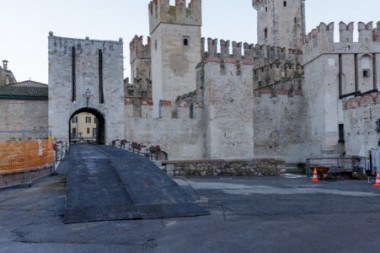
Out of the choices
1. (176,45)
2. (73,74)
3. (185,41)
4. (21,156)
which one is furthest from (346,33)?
(21,156)

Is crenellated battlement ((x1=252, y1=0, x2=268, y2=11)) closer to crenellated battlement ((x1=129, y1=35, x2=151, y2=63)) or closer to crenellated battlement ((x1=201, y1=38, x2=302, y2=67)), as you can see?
crenellated battlement ((x1=201, y1=38, x2=302, y2=67))

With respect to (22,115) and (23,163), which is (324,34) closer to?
(22,115)

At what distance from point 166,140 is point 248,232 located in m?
19.6

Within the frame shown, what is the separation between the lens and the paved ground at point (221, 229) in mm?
5344

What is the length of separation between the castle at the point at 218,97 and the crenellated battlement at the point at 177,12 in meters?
0.07

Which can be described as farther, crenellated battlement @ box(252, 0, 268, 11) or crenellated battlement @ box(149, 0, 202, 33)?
crenellated battlement @ box(252, 0, 268, 11)

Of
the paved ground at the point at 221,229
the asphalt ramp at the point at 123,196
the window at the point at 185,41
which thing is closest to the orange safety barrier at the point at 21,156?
the asphalt ramp at the point at 123,196

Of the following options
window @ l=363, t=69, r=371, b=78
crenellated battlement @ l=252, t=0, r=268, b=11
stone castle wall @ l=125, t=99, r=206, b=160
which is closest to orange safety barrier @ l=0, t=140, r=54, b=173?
stone castle wall @ l=125, t=99, r=206, b=160

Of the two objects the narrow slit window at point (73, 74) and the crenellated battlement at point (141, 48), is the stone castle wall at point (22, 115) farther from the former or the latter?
the crenellated battlement at point (141, 48)

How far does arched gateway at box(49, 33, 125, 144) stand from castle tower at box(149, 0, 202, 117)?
5596mm

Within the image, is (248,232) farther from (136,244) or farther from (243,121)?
(243,121)

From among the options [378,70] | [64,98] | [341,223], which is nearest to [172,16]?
[64,98]

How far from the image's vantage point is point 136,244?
215 inches

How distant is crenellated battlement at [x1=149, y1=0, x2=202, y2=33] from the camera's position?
29922 millimetres
